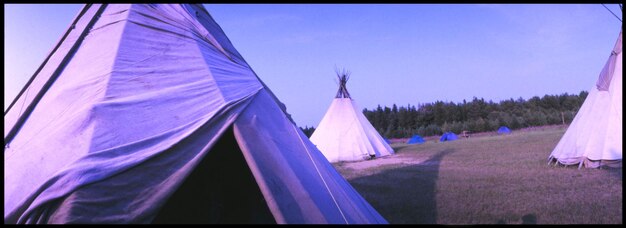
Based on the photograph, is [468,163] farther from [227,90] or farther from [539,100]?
[539,100]

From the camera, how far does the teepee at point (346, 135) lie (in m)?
12.3

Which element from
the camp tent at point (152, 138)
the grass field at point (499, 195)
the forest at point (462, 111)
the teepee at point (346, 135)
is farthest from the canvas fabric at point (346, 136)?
the forest at point (462, 111)

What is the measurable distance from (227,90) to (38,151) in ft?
4.17

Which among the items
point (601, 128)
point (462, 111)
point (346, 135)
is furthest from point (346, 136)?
point (462, 111)

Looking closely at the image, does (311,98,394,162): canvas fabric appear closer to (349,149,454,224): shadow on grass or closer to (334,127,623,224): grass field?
(349,149,454,224): shadow on grass

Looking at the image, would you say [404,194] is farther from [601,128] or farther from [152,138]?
[601,128]

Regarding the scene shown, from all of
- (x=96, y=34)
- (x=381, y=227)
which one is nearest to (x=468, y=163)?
(x=381, y=227)

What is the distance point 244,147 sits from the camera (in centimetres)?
248

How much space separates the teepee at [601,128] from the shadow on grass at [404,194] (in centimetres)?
252

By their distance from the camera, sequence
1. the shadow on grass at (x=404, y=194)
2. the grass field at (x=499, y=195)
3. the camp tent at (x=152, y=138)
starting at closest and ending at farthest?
1. the camp tent at (x=152, y=138)
2. the grass field at (x=499, y=195)
3. the shadow on grass at (x=404, y=194)

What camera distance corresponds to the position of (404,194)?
206 inches

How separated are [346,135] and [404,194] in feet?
24.9

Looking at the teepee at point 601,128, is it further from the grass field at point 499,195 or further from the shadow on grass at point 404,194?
the shadow on grass at point 404,194

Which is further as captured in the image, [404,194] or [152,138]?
[404,194]
